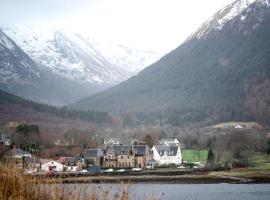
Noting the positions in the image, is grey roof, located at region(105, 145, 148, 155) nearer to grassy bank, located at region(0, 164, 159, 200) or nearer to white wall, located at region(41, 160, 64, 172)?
white wall, located at region(41, 160, 64, 172)

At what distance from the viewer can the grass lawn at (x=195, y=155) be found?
305 ft

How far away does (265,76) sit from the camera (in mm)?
194625

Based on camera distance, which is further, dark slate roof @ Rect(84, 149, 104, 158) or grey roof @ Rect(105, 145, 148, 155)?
grey roof @ Rect(105, 145, 148, 155)

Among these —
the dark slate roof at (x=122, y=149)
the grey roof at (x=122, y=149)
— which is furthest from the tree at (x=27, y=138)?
the dark slate roof at (x=122, y=149)

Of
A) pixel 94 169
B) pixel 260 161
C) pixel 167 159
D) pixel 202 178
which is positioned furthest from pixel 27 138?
pixel 202 178

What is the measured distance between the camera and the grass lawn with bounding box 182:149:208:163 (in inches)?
3661

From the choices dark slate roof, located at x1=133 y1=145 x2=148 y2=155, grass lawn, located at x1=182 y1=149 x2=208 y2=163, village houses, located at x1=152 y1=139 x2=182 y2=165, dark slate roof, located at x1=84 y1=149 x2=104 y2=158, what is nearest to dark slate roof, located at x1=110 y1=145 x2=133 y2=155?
dark slate roof, located at x1=133 y1=145 x2=148 y2=155

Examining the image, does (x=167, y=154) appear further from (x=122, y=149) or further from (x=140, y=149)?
(x=122, y=149)

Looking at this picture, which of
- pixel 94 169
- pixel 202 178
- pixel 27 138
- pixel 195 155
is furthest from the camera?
pixel 195 155

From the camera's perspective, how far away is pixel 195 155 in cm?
10006

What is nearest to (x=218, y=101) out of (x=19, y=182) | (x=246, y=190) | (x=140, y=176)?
(x=140, y=176)

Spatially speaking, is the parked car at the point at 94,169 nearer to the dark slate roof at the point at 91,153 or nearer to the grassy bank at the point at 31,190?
the dark slate roof at the point at 91,153

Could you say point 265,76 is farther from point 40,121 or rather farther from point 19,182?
point 19,182

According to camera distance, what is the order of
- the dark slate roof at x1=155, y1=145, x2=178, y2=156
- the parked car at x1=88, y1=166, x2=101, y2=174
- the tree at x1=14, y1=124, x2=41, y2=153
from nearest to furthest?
the parked car at x1=88, y1=166, x2=101, y2=174, the tree at x1=14, y1=124, x2=41, y2=153, the dark slate roof at x1=155, y1=145, x2=178, y2=156
